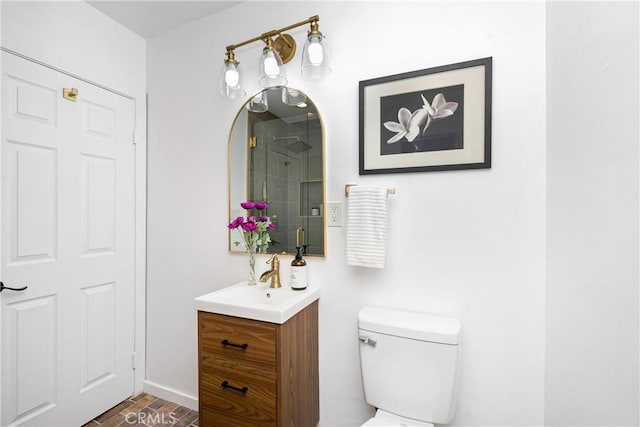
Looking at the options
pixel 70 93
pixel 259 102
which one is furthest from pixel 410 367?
pixel 70 93

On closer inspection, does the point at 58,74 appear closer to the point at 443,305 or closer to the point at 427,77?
the point at 427,77

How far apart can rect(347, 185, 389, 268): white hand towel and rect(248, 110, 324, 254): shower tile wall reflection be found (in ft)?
0.74

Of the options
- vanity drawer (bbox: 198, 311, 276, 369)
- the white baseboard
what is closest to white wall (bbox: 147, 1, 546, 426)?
the white baseboard

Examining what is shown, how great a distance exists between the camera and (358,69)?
1444 mm

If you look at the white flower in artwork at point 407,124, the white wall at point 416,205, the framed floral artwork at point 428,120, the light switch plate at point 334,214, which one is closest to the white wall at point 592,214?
the white wall at point 416,205

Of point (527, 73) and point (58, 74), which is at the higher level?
point (58, 74)

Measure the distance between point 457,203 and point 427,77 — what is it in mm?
570

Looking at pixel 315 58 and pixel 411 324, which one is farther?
pixel 315 58

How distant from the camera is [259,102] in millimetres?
1641

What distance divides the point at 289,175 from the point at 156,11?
1.32m

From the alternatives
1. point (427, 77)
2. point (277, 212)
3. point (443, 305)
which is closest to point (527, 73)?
point (427, 77)

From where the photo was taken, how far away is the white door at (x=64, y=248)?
143cm

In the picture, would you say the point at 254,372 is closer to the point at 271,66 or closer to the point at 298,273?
the point at 298,273

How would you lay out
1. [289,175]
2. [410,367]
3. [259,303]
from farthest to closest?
[289,175]
[259,303]
[410,367]
